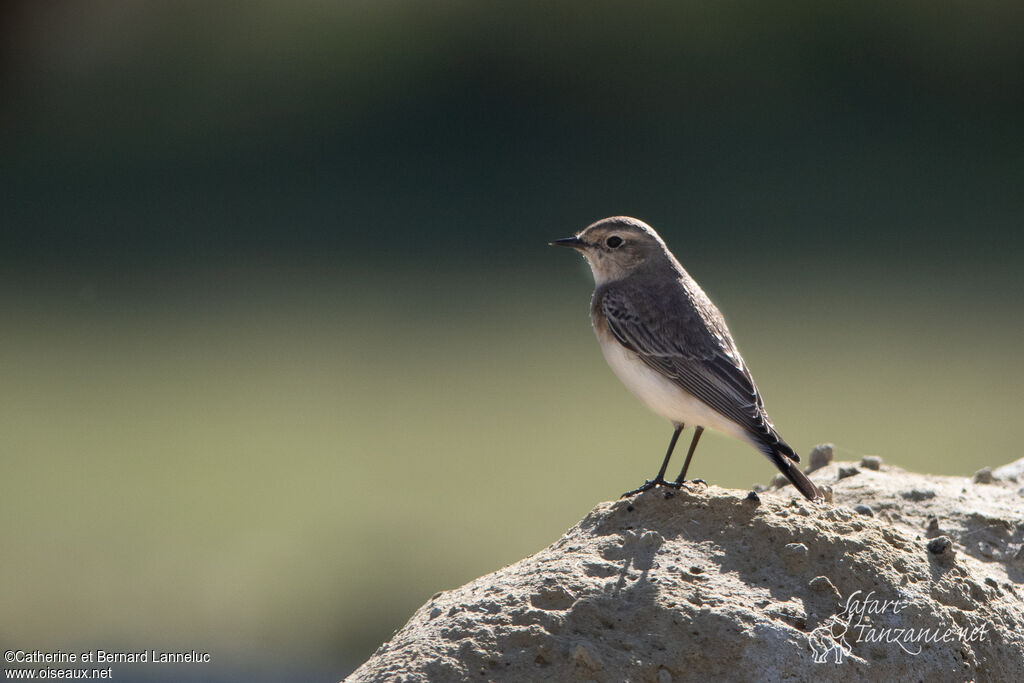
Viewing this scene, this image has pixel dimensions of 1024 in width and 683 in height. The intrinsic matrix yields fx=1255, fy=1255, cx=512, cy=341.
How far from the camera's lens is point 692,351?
5.57m

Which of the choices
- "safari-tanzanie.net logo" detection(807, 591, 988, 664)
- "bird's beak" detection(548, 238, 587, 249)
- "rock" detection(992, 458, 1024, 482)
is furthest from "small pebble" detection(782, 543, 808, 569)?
"rock" detection(992, 458, 1024, 482)

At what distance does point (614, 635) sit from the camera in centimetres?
426

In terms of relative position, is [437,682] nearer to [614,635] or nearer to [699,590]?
[614,635]

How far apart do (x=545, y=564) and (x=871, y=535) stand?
4.13 feet

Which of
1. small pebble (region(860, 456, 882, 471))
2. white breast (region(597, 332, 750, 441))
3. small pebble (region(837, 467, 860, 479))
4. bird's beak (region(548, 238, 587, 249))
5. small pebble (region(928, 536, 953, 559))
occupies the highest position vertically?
bird's beak (region(548, 238, 587, 249))

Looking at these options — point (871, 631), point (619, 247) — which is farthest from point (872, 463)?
point (871, 631)

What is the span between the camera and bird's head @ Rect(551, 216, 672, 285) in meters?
6.10

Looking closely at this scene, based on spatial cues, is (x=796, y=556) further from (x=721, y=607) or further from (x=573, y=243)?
(x=573, y=243)

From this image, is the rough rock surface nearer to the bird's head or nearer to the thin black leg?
the thin black leg

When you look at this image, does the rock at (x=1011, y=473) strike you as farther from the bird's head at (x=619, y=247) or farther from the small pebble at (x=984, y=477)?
the bird's head at (x=619, y=247)

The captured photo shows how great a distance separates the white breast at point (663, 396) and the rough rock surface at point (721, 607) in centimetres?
43

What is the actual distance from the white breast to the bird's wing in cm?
3

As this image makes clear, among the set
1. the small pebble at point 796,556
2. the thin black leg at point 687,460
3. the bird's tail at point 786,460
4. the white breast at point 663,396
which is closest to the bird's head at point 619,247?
the white breast at point 663,396

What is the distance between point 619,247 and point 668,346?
0.76m
